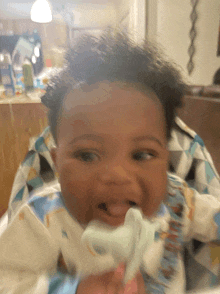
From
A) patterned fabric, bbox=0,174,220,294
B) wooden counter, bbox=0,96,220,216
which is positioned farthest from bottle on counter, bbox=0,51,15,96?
patterned fabric, bbox=0,174,220,294

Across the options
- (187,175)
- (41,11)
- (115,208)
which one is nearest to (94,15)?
(41,11)

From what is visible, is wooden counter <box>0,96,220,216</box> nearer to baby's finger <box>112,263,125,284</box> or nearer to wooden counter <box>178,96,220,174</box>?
wooden counter <box>178,96,220,174</box>

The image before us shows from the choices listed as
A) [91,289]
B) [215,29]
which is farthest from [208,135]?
[91,289]

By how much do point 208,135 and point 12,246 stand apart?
0.29 meters

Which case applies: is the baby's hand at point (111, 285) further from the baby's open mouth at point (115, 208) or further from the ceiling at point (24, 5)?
the ceiling at point (24, 5)

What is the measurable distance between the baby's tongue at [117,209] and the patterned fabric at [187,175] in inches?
5.0

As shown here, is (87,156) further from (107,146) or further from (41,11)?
(41,11)

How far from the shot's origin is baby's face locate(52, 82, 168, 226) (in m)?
0.18

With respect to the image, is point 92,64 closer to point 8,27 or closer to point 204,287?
point 8,27

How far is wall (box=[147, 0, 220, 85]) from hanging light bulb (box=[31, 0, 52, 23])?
0.30 ft

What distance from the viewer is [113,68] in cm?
18

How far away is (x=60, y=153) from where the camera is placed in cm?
20

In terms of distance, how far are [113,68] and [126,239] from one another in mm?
135

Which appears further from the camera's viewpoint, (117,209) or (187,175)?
(187,175)
